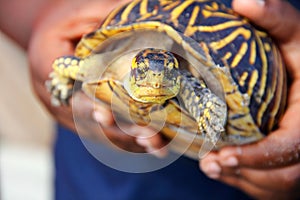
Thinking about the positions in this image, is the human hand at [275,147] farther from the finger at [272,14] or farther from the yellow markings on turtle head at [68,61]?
the yellow markings on turtle head at [68,61]

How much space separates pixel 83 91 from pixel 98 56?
90 millimetres

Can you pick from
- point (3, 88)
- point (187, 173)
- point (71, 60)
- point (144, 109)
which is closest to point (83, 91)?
point (71, 60)

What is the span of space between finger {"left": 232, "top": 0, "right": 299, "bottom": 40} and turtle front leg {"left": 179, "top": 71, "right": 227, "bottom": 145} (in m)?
0.11

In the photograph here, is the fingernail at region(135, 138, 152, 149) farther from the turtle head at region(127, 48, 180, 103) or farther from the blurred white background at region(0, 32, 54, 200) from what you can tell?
the blurred white background at region(0, 32, 54, 200)

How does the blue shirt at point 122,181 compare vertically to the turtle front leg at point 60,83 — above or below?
below

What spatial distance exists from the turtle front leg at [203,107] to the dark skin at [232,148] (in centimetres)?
9

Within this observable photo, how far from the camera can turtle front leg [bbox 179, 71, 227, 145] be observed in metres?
0.82

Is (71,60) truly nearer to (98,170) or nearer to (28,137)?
(98,170)

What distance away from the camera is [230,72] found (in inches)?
33.9

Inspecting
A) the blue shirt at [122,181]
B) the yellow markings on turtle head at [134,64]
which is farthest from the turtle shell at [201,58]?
the blue shirt at [122,181]

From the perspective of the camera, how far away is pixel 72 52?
1.00 meters

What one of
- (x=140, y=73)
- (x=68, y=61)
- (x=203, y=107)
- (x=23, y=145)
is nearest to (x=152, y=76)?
(x=140, y=73)

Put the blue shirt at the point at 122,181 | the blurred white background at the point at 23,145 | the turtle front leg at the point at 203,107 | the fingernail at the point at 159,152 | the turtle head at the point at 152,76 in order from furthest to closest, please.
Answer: the blurred white background at the point at 23,145 → the blue shirt at the point at 122,181 → the fingernail at the point at 159,152 → the turtle front leg at the point at 203,107 → the turtle head at the point at 152,76

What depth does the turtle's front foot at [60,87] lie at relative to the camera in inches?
38.9
